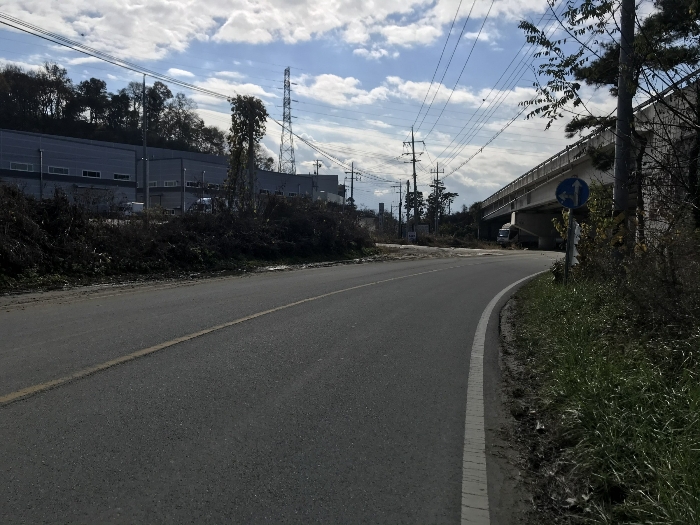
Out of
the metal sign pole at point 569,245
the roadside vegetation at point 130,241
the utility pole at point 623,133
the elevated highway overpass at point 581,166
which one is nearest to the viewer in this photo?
the elevated highway overpass at point 581,166

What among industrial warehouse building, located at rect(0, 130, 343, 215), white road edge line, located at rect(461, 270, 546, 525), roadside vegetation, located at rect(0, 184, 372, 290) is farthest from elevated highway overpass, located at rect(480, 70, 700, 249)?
industrial warehouse building, located at rect(0, 130, 343, 215)

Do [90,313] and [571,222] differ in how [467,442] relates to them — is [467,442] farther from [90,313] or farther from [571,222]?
[571,222]

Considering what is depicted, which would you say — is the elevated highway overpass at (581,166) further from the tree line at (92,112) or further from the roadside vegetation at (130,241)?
the tree line at (92,112)

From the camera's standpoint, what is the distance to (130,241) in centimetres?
1978

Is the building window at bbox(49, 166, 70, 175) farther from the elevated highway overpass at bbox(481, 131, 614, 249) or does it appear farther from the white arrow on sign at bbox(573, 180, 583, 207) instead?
the white arrow on sign at bbox(573, 180, 583, 207)

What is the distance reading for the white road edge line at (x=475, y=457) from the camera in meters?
4.03

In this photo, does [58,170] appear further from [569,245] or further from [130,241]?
[569,245]

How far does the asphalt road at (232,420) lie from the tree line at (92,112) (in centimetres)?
6431

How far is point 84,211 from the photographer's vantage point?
1888cm

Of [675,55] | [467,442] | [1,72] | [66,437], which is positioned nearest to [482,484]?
[467,442]

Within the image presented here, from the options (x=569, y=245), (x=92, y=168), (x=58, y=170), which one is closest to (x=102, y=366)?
(x=569, y=245)

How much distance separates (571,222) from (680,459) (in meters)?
11.6

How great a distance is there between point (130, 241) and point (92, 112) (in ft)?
246

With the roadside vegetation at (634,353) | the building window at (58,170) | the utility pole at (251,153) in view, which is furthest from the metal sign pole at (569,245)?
the building window at (58,170)
